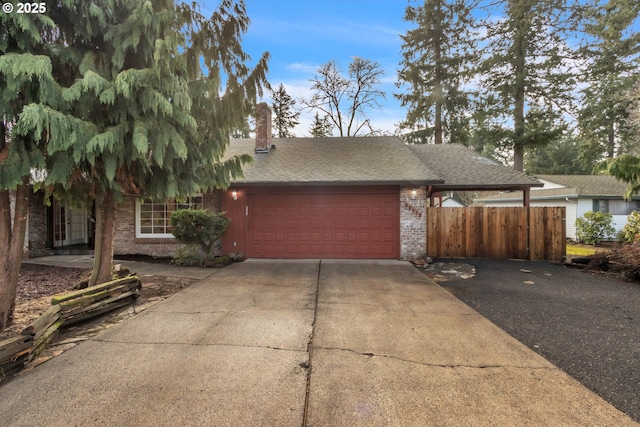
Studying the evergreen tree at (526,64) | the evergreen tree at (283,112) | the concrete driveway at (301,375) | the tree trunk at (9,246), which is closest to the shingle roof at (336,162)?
the concrete driveway at (301,375)

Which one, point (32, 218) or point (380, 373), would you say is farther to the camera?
point (32, 218)

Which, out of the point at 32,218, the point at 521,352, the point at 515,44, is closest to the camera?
the point at 521,352

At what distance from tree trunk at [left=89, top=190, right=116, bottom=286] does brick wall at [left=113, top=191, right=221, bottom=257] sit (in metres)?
4.54

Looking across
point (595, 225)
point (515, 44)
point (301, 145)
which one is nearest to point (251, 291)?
point (301, 145)

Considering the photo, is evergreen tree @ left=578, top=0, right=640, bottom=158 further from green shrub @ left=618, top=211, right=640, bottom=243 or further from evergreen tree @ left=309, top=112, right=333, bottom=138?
evergreen tree @ left=309, top=112, right=333, bottom=138

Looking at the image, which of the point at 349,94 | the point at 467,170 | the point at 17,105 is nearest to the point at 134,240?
the point at 17,105

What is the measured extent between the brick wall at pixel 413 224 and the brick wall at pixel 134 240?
5.97m

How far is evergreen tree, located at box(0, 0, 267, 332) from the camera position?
10.6 feet

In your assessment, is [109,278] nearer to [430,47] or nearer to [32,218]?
[32,218]

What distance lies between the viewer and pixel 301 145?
41.5 ft

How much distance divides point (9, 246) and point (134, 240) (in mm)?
6698

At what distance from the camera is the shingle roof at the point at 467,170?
33.4ft

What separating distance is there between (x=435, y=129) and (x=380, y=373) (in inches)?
745

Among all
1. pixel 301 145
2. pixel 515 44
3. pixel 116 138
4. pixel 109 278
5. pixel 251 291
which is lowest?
pixel 251 291
